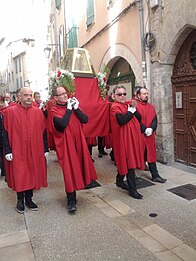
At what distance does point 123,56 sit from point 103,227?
17.5 feet

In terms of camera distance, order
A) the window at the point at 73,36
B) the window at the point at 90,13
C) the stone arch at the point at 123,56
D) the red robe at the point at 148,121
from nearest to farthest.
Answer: the red robe at the point at 148,121 → the stone arch at the point at 123,56 → the window at the point at 90,13 → the window at the point at 73,36

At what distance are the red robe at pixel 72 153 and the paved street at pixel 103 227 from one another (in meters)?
0.43

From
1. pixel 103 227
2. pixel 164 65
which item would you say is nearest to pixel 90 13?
pixel 164 65

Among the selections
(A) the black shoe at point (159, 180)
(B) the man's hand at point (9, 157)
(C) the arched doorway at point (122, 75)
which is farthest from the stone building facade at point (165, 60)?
(B) the man's hand at point (9, 157)

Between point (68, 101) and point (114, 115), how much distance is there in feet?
2.63

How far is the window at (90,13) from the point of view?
31.1 ft

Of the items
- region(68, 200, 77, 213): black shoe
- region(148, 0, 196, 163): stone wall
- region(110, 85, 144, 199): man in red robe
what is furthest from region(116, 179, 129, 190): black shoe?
region(148, 0, 196, 163): stone wall

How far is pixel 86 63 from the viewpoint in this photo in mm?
5660

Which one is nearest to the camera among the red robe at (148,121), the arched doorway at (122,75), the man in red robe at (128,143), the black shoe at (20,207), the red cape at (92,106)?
the black shoe at (20,207)

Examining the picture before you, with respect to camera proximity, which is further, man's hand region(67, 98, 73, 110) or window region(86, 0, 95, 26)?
window region(86, 0, 95, 26)

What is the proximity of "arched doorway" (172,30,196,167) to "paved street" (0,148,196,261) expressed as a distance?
109 cm

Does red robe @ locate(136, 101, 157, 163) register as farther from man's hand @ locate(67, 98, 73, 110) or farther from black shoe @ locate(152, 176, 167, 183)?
man's hand @ locate(67, 98, 73, 110)

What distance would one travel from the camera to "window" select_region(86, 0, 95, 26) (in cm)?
949

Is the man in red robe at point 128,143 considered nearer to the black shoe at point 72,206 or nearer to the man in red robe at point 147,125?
the man in red robe at point 147,125
